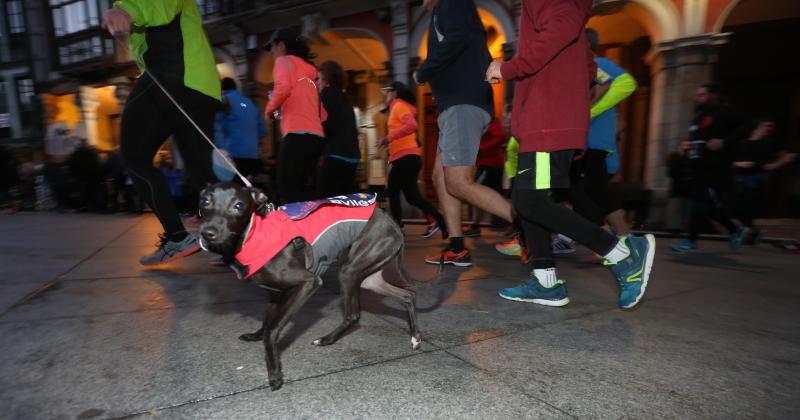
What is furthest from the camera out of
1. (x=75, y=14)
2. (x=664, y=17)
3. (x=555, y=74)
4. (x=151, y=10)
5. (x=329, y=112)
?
(x=75, y=14)

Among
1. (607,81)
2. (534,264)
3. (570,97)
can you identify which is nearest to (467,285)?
(534,264)

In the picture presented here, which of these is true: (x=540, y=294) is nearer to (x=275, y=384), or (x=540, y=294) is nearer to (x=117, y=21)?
(x=275, y=384)

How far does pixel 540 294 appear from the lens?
7.99 feet

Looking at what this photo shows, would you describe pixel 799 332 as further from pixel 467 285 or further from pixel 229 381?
pixel 229 381

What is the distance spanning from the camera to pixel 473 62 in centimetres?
308

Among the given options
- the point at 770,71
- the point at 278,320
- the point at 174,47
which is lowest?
the point at 278,320

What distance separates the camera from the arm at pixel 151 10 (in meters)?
2.52

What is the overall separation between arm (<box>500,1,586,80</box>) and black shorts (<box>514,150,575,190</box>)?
47 cm

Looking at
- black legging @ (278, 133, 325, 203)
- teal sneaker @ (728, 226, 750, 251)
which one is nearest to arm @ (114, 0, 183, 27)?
black legging @ (278, 133, 325, 203)

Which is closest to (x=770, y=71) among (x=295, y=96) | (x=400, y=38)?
(x=400, y=38)

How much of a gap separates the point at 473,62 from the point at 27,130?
25.1 m

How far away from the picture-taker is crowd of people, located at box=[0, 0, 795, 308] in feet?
7.45

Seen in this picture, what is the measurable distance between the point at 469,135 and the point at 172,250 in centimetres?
249

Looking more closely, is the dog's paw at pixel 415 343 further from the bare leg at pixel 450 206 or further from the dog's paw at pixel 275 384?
the bare leg at pixel 450 206
